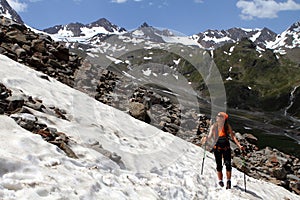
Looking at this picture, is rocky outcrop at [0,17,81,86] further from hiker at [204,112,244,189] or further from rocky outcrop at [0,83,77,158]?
hiker at [204,112,244,189]

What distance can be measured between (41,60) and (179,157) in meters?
14.4

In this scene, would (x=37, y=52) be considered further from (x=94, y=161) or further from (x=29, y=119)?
(x=94, y=161)

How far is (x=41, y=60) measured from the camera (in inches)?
1111

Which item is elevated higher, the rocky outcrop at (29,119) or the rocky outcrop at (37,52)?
the rocky outcrop at (37,52)

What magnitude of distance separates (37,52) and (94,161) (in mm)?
19115

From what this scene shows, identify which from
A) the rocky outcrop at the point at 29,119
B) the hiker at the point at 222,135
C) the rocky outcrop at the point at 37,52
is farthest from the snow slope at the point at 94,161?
the rocky outcrop at the point at 37,52

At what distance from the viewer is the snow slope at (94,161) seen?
9438 millimetres

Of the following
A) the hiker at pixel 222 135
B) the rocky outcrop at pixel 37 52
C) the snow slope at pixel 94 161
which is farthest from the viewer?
the rocky outcrop at pixel 37 52

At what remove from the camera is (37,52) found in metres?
29.4

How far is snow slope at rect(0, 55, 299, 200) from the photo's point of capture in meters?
9.44

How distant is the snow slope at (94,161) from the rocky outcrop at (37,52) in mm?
4749

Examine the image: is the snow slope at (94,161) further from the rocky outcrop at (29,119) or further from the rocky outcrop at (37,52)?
the rocky outcrop at (37,52)

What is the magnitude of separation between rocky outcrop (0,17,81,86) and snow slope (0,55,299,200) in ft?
15.6

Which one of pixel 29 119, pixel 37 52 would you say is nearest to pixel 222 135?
pixel 29 119
